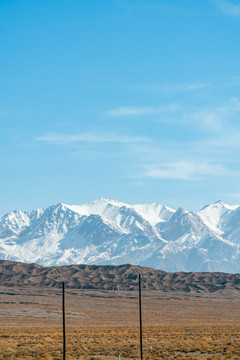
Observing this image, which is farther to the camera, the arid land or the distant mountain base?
the distant mountain base

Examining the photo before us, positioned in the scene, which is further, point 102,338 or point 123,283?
point 123,283

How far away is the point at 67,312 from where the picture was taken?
101 metres

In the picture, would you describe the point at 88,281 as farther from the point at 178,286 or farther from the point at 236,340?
the point at 236,340

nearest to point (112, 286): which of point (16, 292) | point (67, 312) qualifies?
point (16, 292)

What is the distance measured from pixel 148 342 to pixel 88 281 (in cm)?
14152

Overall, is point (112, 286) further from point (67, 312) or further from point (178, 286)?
point (67, 312)

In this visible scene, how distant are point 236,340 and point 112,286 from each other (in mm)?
128012

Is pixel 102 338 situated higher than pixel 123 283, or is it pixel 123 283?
pixel 102 338

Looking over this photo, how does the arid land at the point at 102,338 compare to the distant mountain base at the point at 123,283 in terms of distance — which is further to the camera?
the distant mountain base at the point at 123,283

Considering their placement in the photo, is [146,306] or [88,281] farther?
[88,281]

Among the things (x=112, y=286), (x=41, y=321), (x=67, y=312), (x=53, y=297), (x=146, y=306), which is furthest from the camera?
(x=112, y=286)

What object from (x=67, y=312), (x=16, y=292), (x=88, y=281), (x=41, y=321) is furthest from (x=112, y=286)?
(x=41, y=321)

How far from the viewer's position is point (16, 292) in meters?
152

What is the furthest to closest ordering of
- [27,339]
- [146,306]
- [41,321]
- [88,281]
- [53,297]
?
1. [88,281]
2. [53,297]
3. [146,306]
4. [41,321]
5. [27,339]
